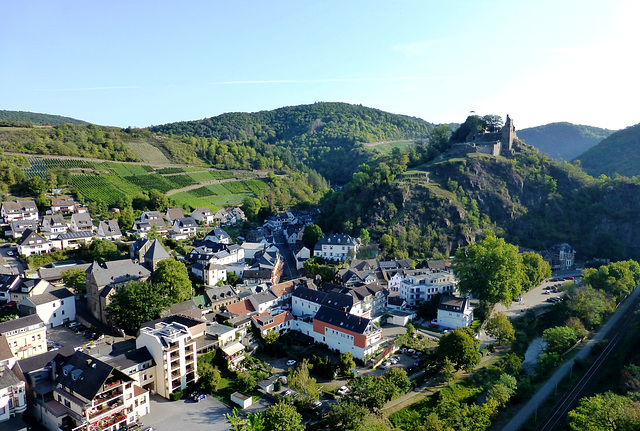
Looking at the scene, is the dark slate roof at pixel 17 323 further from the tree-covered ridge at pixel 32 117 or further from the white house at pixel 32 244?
the tree-covered ridge at pixel 32 117

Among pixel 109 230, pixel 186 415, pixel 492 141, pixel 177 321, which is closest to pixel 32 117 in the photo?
pixel 109 230

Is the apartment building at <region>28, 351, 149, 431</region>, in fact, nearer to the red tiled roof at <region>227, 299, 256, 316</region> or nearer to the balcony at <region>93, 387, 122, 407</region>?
the balcony at <region>93, 387, 122, 407</region>

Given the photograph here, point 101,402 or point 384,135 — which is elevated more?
point 384,135

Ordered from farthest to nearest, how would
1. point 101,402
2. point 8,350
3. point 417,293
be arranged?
point 417,293 → point 8,350 → point 101,402

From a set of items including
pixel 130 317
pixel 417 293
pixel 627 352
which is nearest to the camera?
pixel 130 317

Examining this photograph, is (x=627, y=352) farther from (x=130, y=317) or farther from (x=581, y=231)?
(x=130, y=317)

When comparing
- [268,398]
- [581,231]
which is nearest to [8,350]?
[268,398]

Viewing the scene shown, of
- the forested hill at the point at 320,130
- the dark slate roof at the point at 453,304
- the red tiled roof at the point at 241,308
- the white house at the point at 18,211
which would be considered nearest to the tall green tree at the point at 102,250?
the white house at the point at 18,211

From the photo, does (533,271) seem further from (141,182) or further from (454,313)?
(141,182)
